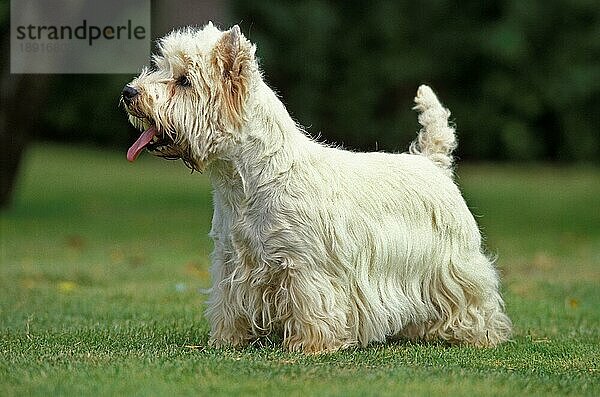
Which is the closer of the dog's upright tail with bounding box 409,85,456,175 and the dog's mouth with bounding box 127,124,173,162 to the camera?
the dog's mouth with bounding box 127,124,173,162

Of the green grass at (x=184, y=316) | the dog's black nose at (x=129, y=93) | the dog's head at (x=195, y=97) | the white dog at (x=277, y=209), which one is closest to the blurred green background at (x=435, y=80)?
the green grass at (x=184, y=316)

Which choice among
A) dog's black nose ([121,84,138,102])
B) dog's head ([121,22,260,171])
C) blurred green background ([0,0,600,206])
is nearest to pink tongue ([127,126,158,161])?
dog's head ([121,22,260,171])

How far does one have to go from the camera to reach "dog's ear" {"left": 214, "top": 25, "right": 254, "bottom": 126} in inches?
261

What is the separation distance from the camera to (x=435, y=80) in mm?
31531

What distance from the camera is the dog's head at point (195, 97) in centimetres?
663

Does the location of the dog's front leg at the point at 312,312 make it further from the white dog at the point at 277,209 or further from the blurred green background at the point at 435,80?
the blurred green background at the point at 435,80

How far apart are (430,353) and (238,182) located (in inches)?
63.9

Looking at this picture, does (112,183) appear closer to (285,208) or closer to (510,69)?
(510,69)

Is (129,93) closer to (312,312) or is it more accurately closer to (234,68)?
(234,68)

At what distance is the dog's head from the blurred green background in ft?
75.4

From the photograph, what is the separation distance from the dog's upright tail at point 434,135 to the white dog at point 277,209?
0.68 metres

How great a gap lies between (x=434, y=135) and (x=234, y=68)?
1943 mm

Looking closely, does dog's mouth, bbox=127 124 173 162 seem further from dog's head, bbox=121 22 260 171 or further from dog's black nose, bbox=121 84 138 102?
dog's black nose, bbox=121 84 138 102

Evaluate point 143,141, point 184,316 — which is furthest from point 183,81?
point 184,316
